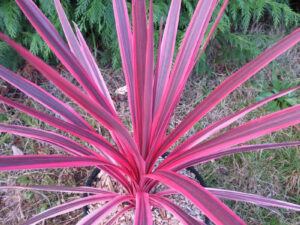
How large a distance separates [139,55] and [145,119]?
169 millimetres

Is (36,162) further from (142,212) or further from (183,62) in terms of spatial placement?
(183,62)

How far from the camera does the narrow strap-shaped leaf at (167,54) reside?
2.95 ft

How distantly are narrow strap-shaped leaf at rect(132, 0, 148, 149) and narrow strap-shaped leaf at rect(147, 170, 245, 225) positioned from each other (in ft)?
0.72

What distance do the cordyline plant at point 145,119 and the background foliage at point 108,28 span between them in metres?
0.69

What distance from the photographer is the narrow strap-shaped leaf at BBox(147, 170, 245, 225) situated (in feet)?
1.63

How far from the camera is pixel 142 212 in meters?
0.73

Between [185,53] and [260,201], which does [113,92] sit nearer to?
[185,53]

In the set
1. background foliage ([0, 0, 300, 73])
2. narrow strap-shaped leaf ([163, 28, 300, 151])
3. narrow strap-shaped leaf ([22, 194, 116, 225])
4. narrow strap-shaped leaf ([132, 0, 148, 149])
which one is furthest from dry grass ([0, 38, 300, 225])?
narrow strap-shaped leaf ([163, 28, 300, 151])

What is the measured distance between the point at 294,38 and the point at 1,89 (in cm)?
169

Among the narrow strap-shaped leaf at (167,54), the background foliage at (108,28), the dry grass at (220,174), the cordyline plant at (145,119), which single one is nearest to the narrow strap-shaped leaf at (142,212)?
the cordyline plant at (145,119)

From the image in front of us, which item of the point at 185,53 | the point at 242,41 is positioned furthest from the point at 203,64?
the point at 185,53

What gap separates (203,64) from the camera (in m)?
1.82

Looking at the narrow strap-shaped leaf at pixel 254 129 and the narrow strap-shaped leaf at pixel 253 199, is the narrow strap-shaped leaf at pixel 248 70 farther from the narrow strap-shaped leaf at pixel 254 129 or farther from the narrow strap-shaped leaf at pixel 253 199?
the narrow strap-shaped leaf at pixel 253 199

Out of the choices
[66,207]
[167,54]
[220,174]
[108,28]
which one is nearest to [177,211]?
[66,207]
